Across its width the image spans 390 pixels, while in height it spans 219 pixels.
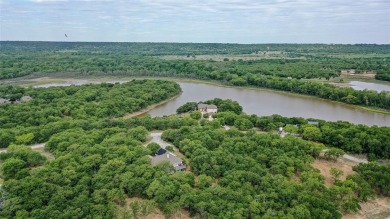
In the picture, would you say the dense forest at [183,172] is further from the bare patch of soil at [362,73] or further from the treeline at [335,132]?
the bare patch of soil at [362,73]

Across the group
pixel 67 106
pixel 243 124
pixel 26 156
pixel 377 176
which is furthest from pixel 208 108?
pixel 26 156

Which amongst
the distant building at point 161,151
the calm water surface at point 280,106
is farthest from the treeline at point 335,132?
the distant building at point 161,151

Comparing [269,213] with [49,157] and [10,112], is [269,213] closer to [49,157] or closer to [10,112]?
[49,157]

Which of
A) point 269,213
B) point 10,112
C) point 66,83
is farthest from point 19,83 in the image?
point 269,213

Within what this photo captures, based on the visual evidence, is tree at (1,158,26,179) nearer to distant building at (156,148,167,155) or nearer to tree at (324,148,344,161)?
distant building at (156,148,167,155)

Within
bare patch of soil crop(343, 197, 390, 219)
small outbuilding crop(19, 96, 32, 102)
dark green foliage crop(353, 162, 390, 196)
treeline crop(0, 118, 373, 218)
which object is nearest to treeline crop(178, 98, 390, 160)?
dark green foliage crop(353, 162, 390, 196)

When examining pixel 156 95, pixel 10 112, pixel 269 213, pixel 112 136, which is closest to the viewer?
pixel 269 213

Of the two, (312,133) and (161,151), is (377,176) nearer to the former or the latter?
(312,133)
